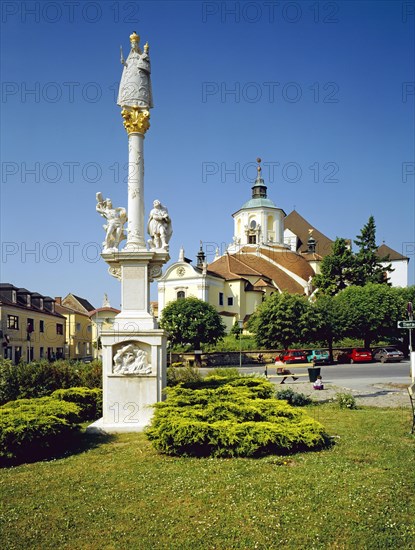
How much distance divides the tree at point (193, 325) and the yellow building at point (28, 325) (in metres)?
12.1

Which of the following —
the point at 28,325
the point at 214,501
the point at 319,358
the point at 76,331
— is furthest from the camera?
the point at 76,331

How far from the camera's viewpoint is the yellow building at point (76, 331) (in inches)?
2474

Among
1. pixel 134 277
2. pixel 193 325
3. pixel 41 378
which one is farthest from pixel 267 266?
pixel 134 277

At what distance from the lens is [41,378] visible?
15273mm

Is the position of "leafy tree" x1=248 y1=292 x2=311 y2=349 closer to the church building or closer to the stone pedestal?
the church building

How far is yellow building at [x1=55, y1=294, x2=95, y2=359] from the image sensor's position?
62.8 meters

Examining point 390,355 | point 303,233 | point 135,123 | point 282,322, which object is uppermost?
point 303,233

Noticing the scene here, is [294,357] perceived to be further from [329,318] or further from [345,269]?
[345,269]

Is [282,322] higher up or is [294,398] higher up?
[282,322]

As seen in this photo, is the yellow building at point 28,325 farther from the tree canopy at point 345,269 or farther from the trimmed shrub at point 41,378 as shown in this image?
the tree canopy at point 345,269

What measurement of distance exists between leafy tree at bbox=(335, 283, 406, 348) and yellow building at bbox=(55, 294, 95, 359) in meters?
32.0

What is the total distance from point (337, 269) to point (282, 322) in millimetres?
21860

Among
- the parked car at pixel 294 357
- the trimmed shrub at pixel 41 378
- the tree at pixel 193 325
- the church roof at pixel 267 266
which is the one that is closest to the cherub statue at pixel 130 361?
the trimmed shrub at pixel 41 378

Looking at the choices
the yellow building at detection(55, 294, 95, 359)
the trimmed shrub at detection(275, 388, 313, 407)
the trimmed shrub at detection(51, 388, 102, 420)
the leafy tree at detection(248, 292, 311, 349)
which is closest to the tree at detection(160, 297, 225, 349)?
the leafy tree at detection(248, 292, 311, 349)
